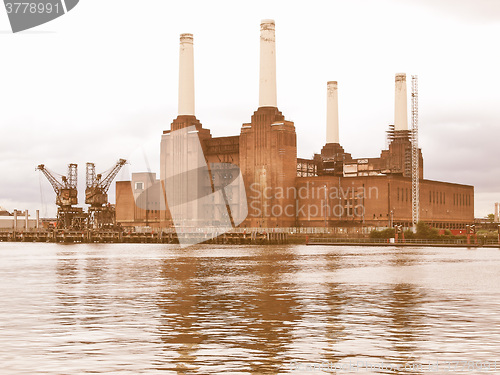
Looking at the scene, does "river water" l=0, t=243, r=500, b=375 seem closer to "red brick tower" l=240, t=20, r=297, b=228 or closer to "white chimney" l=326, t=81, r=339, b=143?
"red brick tower" l=240, t=20, r=297, b=228

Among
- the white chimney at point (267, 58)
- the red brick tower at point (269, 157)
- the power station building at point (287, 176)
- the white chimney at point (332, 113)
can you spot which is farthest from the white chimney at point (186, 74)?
the white chimney at point (332, 113)

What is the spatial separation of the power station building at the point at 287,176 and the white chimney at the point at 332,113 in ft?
0.92

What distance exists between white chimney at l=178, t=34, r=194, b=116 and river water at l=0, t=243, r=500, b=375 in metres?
134

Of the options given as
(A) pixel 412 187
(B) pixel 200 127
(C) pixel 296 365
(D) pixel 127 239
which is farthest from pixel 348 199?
(C) pixel 296 365

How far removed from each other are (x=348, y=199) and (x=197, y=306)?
13352cm

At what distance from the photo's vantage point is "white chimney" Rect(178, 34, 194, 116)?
174500mm

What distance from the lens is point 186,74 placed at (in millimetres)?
174500

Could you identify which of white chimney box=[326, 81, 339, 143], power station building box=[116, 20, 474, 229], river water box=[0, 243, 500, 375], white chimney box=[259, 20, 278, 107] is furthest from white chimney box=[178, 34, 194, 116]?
river water box=[0, 243, 500, 375]

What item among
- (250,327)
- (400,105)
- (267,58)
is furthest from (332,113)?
(250,327)

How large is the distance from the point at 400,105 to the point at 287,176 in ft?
118

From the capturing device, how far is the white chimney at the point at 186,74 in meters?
174

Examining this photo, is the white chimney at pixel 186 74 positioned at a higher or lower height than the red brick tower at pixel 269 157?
higher

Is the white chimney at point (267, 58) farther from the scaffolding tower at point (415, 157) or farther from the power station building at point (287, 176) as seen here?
the scaffolding tower at point (415, 157)

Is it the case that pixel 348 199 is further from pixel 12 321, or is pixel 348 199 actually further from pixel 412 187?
pixel 12 321
